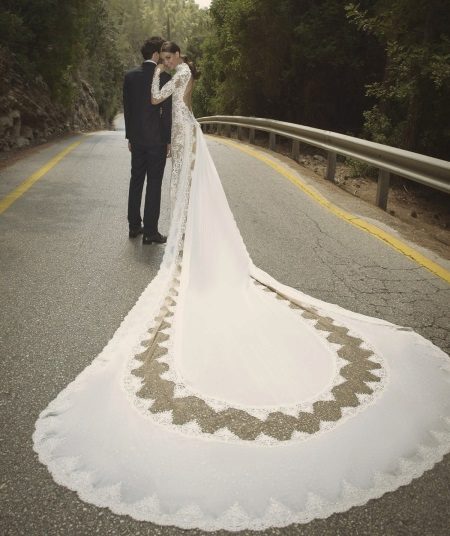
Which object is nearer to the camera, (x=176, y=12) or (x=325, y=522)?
(x=325, y=522)

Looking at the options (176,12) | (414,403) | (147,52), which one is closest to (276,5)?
(147,52)

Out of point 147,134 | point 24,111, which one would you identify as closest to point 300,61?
point 24,111

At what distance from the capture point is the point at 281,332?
10.7ft

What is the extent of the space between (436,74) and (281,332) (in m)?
9.61

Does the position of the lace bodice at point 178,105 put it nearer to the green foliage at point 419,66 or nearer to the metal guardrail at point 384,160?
the metal guardrail at point 384,160

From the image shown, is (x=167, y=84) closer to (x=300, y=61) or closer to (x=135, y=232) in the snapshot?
(x=135, y=232)

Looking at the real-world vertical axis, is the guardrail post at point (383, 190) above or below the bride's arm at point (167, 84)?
below

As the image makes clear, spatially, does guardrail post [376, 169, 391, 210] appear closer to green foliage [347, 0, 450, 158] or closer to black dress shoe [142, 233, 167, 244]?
black dress shoe [142, 233, 167, 244]

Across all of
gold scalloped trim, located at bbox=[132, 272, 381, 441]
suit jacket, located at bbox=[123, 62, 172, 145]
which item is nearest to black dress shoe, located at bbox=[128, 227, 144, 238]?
suit jacket, located at bbox=[123, 62, 172, 145]

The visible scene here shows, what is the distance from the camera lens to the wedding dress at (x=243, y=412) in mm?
2008

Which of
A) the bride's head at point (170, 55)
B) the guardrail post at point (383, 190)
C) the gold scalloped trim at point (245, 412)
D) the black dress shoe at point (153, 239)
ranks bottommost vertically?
the gold scalloped trim at point (245, 412)

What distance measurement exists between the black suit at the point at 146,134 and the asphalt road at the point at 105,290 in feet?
1.32

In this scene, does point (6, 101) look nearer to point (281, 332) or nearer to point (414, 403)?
point (281, 332)

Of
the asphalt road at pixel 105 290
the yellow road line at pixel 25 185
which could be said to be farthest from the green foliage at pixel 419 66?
the yellow road line at pixel 25 185
